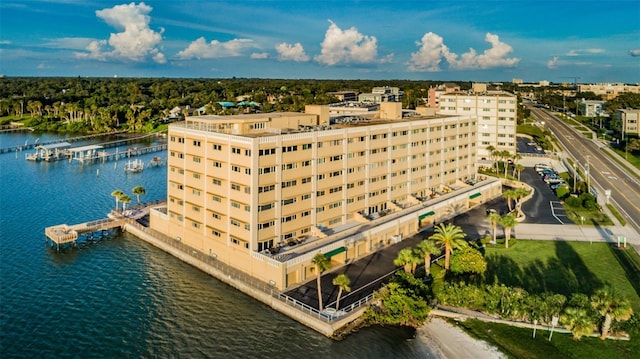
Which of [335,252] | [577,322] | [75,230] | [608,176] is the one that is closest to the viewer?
[577,322]

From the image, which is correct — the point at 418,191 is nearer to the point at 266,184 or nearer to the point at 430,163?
the point at 430,163

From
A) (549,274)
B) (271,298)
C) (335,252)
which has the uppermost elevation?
(335,252)

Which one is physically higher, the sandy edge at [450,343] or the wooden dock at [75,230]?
the wooden dock at [75,230]

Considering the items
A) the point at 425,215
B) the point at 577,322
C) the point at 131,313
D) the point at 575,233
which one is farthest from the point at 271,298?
the point at 575,233

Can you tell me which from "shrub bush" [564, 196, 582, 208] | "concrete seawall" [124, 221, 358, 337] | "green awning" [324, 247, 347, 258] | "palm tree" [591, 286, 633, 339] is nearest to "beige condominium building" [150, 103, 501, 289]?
"green awning" [324, 247, 347, 258]

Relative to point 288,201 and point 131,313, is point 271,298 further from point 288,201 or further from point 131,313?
point 131,313

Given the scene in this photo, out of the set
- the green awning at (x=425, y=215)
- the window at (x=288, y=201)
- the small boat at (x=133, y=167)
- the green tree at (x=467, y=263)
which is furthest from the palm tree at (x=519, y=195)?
the small boat at (x=133, y=167)

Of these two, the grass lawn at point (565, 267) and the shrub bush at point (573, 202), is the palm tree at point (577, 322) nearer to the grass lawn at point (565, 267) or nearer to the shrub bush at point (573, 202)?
the grass lawn at point (565, 267)

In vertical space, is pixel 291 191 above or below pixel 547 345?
above
